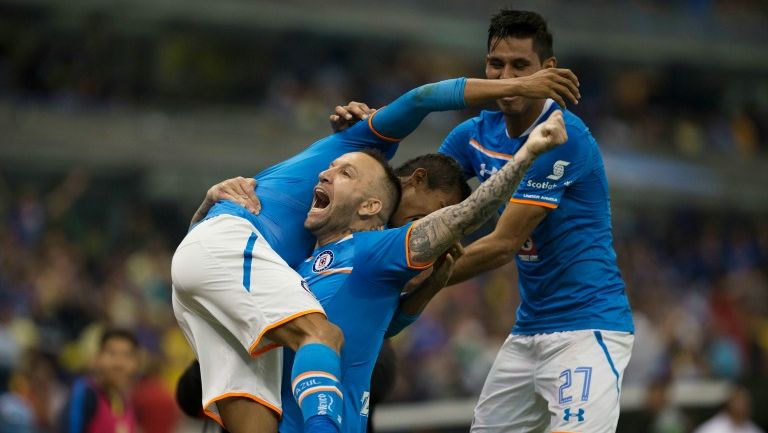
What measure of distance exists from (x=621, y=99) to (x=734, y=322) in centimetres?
906

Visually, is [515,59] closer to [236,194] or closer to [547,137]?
[547,137]

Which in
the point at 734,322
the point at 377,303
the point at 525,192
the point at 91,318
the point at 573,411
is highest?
the point at 525,192

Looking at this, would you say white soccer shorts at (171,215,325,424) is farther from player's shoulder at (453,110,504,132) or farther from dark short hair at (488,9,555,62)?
dark short hair at (488,9,555,62)

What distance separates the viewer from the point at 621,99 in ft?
81.4

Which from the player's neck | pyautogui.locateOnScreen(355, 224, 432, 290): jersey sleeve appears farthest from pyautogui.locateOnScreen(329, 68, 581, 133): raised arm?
pyautogui.locateOnScreen(355, 224, 432, 290): jersey sleeve

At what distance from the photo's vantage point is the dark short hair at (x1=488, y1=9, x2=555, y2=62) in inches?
236

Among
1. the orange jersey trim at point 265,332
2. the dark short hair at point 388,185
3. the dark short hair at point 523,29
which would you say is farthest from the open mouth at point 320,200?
the dark short hair at point 523,29

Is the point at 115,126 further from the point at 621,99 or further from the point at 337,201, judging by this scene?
the point at 337,201

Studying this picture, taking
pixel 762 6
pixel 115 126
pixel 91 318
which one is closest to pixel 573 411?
pixel 91 318

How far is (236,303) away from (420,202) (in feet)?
3.47

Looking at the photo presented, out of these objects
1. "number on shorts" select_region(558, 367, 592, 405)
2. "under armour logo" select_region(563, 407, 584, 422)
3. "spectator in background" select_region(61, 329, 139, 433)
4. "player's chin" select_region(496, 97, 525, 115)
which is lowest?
"spectator in background" select_region(61, 329, 139, 433)

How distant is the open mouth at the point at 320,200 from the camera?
5754 millimetres

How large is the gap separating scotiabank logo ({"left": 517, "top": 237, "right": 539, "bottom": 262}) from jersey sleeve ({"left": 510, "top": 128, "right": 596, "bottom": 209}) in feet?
0.93

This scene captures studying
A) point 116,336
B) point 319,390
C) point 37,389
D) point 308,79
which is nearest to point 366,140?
point 319,390
